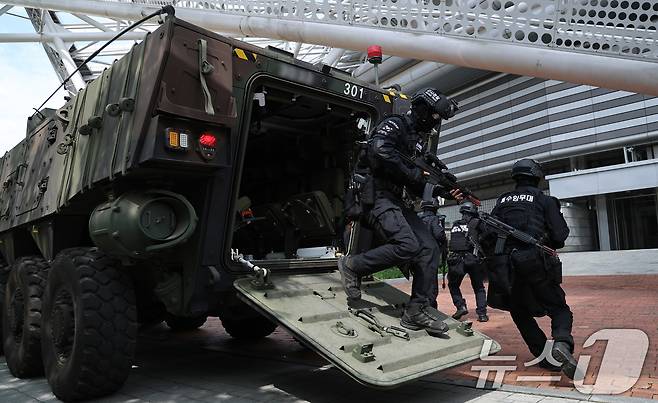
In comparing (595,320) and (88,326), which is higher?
(88,326)

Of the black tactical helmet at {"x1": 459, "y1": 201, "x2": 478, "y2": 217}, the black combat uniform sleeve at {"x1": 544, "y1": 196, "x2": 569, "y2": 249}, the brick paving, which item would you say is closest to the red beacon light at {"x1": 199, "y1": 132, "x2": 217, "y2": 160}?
the black tactical helmet at {"x1": 459, "y1": 201, "x2": 478, "y2": 217}

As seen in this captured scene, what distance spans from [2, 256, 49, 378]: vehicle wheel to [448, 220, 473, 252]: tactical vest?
17.3 ft

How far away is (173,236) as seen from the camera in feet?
12.6

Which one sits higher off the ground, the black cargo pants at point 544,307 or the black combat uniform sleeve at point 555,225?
the black combat uniform sleeve at point 555,225

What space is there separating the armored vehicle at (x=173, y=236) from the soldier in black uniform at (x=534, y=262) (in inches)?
22.9

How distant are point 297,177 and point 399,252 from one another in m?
2.60

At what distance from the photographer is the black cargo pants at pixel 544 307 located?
420cm

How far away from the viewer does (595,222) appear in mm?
26438

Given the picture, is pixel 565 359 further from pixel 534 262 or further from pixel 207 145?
pixel 207 145

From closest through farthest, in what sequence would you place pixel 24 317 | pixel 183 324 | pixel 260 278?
pixel 260 278 < pixel 24 317 < pixel 183 324

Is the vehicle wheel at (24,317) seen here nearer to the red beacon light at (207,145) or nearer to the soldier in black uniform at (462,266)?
the red beacon light at (207,145)

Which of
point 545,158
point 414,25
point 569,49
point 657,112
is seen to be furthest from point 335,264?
point 545,158

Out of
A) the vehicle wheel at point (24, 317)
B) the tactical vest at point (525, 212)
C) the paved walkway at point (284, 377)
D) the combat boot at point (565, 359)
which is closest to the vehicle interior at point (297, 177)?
the paved walkway at point (284, 377)

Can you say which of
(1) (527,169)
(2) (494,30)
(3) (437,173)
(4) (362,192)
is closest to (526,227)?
(1) (527,169)
